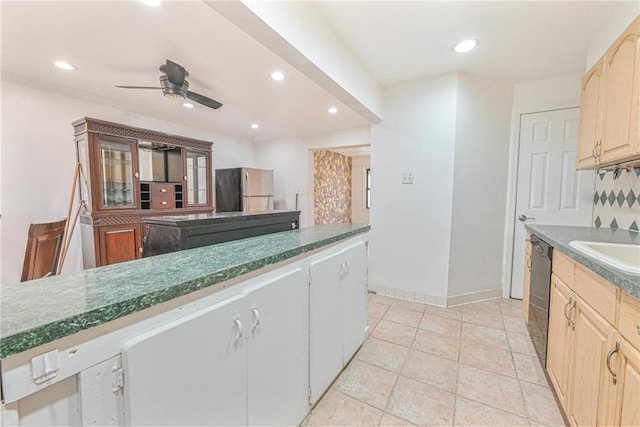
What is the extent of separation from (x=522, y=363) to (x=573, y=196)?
1762 millimetres

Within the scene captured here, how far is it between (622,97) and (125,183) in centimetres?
446

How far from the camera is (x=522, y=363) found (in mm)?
1855

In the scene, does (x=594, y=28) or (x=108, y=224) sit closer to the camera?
(x=594, y=28)

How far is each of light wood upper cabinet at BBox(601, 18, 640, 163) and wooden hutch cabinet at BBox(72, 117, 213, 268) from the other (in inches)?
158

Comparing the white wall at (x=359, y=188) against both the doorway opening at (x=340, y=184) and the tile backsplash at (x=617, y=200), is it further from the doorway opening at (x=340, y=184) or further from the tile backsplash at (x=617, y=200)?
the tile backsplash at (x=617, y=200)

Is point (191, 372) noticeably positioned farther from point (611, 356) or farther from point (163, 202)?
point (163, 202)

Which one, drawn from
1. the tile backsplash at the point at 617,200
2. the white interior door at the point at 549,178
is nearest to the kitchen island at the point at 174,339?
the tile backsplash at the point at 617,200

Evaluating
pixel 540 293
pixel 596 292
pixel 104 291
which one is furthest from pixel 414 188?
pixel 104 291

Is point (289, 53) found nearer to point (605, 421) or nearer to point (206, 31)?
point (206, 31)

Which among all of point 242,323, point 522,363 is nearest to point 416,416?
point 522,363

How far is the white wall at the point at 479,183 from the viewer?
8.84ft

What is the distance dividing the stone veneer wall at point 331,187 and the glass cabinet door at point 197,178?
1942mm

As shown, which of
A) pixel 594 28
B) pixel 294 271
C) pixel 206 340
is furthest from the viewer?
pixel 594 28

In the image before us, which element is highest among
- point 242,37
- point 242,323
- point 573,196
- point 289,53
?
point 242,37
